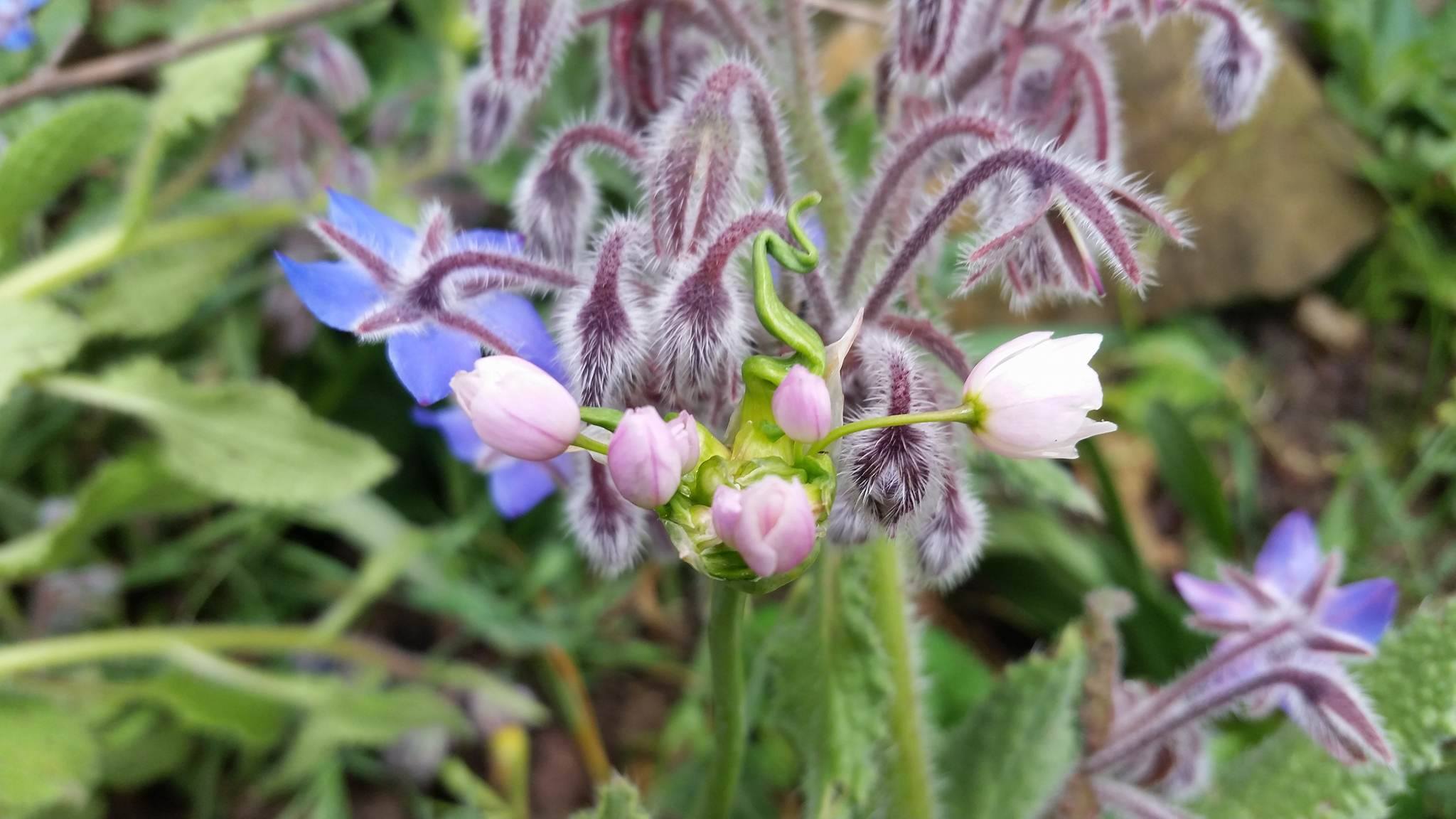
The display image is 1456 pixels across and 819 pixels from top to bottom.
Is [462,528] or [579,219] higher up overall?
[579,219]

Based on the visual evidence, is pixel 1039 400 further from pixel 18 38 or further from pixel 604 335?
pixel 18 38

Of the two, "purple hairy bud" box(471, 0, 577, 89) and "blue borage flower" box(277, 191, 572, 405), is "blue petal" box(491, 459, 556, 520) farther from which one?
"purple hairy bud" box(471, 0, 577, 89)

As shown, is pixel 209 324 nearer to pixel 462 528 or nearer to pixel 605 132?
pixel 462 528

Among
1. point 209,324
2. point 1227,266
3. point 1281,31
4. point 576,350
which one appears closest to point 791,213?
point 576,350

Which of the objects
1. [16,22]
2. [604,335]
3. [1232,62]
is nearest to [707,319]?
[604,335]

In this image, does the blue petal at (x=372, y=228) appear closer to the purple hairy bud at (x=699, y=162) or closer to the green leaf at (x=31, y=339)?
the purple hairy bud at (x=699, y=162)
